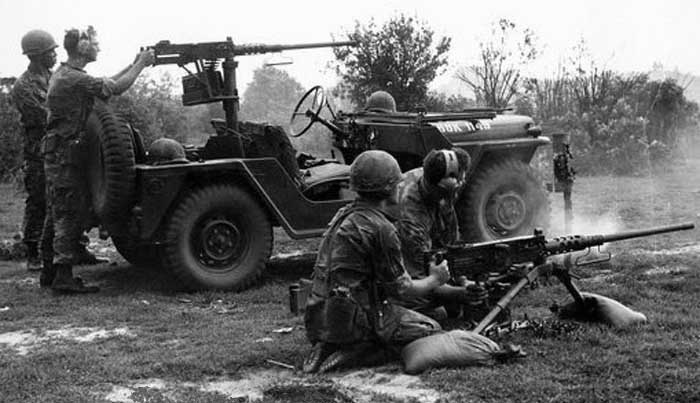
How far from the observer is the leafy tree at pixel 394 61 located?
18156 mm

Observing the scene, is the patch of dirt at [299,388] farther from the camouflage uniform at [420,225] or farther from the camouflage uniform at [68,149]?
the camouflage uniform at [68,149]

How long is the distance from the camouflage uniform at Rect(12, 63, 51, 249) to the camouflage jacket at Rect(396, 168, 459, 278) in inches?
192

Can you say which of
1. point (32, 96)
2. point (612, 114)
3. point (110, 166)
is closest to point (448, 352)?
point (110, 166)

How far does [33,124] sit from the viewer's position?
988cm

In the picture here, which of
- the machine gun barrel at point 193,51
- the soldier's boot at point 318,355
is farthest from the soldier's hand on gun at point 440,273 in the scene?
the machine gun barrel at point 193,51

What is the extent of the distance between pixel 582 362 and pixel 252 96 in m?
29.8

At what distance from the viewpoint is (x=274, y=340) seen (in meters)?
6.55

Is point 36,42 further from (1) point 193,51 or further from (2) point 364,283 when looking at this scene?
(2) point 364,283

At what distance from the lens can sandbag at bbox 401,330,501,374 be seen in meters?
5.42

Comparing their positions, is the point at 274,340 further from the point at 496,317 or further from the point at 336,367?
the point at 496,317

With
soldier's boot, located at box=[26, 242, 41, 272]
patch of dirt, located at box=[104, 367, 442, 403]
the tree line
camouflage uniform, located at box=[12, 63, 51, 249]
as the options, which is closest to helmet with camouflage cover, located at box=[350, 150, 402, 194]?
patch of dirt, located at box=[104, 367, 442, 403]

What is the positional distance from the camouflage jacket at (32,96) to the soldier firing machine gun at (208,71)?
5.15 feet

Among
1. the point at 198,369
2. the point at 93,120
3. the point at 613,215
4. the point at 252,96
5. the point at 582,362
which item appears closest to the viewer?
the point at 582,362

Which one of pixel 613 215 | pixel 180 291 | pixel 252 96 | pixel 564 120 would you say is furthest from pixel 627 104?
pixel 180 291
